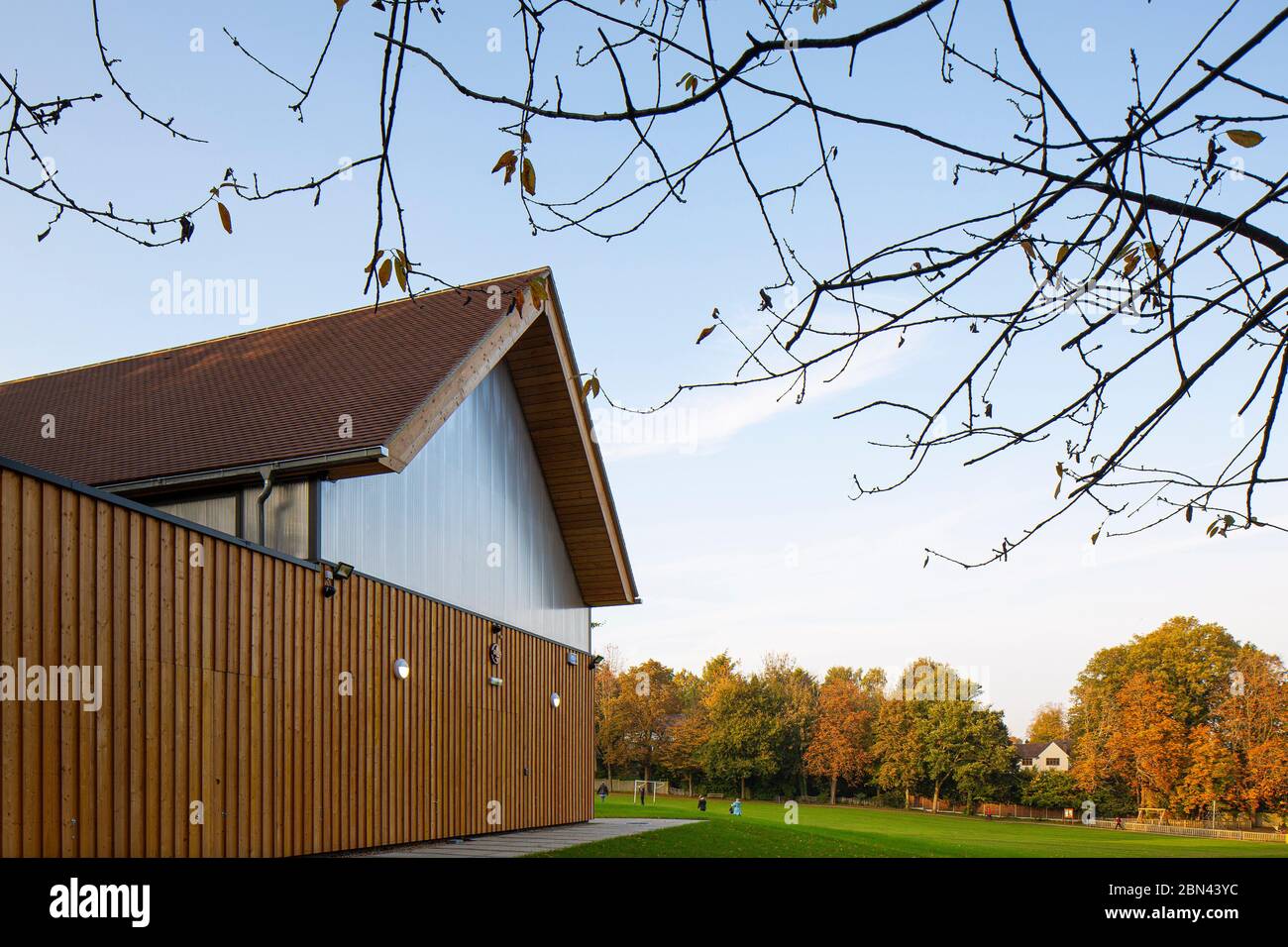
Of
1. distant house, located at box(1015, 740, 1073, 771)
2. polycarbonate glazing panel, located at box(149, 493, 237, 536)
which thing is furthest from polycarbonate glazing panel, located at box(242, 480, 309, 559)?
distant house, located at box(1015, 740, 1073, 771)

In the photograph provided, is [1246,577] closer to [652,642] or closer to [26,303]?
[26,303]

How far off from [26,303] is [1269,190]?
17.8ft

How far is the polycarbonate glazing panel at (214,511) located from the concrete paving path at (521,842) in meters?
3.82

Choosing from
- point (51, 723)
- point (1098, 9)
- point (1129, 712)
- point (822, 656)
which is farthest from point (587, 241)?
point (822, 656)

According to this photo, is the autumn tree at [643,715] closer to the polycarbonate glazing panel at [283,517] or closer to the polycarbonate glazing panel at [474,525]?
the polycarbonate glazing panel at [474,525]

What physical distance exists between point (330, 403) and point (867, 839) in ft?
42.4

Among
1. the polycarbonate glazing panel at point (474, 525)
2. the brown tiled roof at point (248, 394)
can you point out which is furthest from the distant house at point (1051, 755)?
the brown tiled roof at point (248, 394)

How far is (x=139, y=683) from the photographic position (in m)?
8.58


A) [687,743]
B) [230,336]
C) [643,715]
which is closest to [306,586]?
[230,336]

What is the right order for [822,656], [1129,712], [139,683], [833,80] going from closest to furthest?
[833,80]
[139,683]
[1129,712]
[822,656]

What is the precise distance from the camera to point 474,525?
1504cm

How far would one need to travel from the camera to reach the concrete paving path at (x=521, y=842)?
11570mm

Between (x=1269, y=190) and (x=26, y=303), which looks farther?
(x=26, y=303)
